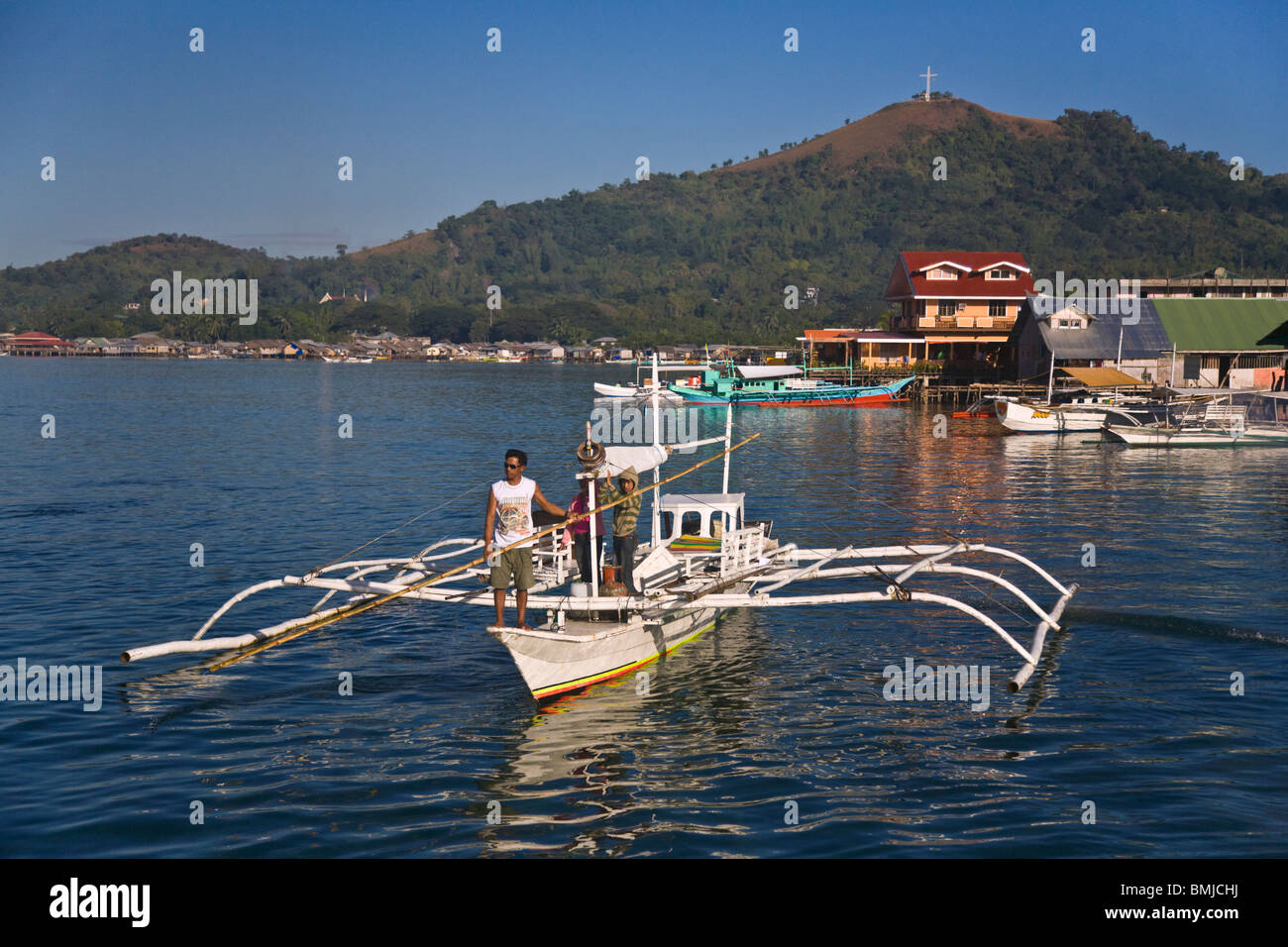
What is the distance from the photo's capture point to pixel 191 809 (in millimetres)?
12547

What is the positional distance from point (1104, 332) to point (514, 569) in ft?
209

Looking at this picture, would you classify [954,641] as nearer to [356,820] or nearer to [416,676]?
[416,676]

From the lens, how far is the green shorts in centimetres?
1488

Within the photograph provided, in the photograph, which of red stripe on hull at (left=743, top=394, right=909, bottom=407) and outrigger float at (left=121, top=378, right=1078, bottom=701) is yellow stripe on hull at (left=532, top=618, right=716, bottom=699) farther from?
red stripe on hull at (left=743, top=394, right=909, bottom=407)

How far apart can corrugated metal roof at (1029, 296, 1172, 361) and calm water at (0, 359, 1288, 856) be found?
35.0 meters

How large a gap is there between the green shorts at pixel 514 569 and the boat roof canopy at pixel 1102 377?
56.0 metres

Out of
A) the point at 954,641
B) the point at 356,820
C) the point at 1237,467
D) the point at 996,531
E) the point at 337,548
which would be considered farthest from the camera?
the point at 1237,467

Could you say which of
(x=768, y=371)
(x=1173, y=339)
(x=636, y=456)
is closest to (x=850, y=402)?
(x=768, y=371)

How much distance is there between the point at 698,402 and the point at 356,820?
73307mm

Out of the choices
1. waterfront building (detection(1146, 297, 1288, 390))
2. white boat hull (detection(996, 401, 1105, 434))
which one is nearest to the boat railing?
white boat hull (detection(996, 401, 1105, 434))

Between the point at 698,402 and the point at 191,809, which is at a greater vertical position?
the point at 698,402

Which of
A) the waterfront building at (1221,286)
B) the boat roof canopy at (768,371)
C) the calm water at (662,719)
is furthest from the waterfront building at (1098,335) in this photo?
the calm water at (662,719)
